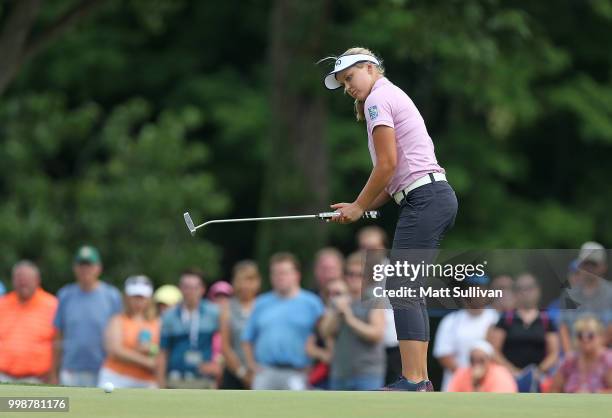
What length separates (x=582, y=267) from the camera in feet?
33.0

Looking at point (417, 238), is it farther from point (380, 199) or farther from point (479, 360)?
point (479, 360)

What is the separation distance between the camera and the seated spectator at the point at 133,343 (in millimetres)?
12219

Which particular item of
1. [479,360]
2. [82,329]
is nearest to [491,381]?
[479,360]

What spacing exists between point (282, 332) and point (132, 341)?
4.64 feet

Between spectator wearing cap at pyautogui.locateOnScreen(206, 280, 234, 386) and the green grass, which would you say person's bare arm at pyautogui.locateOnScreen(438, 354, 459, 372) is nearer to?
spectator wearing cap at pyautogui.locateOnScreen(206, 280, 234, 386)

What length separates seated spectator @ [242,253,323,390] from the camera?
1173cm

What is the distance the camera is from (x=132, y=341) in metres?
12.4

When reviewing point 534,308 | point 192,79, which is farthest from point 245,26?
point 534,308

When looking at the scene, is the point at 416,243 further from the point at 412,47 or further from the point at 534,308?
the point at 412,47

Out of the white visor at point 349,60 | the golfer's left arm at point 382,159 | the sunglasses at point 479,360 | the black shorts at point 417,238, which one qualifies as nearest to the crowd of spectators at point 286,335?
the sunglasses at point 479,360

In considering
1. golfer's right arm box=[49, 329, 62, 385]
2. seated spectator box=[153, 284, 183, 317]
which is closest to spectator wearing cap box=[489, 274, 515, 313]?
seated spectator box=[153, 284, 183, 317]

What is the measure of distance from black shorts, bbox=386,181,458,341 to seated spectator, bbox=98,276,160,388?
4.57 metres

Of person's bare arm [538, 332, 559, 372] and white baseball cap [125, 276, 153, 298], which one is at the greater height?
Answer: white baseball cap [125, 276, 153, 298]

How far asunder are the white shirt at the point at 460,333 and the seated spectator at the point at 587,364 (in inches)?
30.3
